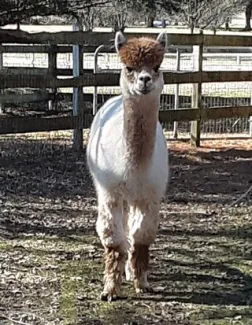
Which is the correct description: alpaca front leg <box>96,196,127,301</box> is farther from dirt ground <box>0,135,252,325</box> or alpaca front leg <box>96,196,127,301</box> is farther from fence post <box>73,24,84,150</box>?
fence post <box>73,24,84,150</box>

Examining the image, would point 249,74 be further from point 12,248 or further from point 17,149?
point 12,248

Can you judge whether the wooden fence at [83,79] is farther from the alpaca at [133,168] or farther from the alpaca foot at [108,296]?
the alpaca foot at [108,296]

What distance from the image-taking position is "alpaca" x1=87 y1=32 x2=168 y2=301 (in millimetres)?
4262

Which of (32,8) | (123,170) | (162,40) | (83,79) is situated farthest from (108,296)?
(32,8)

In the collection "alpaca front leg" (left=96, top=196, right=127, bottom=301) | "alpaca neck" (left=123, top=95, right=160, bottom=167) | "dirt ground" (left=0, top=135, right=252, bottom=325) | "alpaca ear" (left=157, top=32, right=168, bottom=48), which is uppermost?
"alpaca ear" (left=157, top=32, right=168, bottom=48)

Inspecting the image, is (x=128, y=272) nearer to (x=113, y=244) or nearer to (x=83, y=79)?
(x=113, y=244)

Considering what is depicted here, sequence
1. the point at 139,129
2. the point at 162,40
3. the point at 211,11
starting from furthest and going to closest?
1. the point at 211,11
2. the point at 162,40
3. the point at 139,129

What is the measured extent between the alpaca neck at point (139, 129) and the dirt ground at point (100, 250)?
885 mm

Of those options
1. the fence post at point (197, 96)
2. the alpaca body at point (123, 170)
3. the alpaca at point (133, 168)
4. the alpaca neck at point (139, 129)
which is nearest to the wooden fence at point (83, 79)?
the fence post at point (197, 96)

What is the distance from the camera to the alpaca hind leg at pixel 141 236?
4.51 m

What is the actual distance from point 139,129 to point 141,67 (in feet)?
1.19

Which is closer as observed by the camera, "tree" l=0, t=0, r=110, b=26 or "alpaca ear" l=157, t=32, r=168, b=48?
"alpaca ear" l=157, t=32, r=168, b=48

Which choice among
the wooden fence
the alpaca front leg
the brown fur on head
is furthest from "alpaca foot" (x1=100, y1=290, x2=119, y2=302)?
the wooden fence

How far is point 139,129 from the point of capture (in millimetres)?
4336
